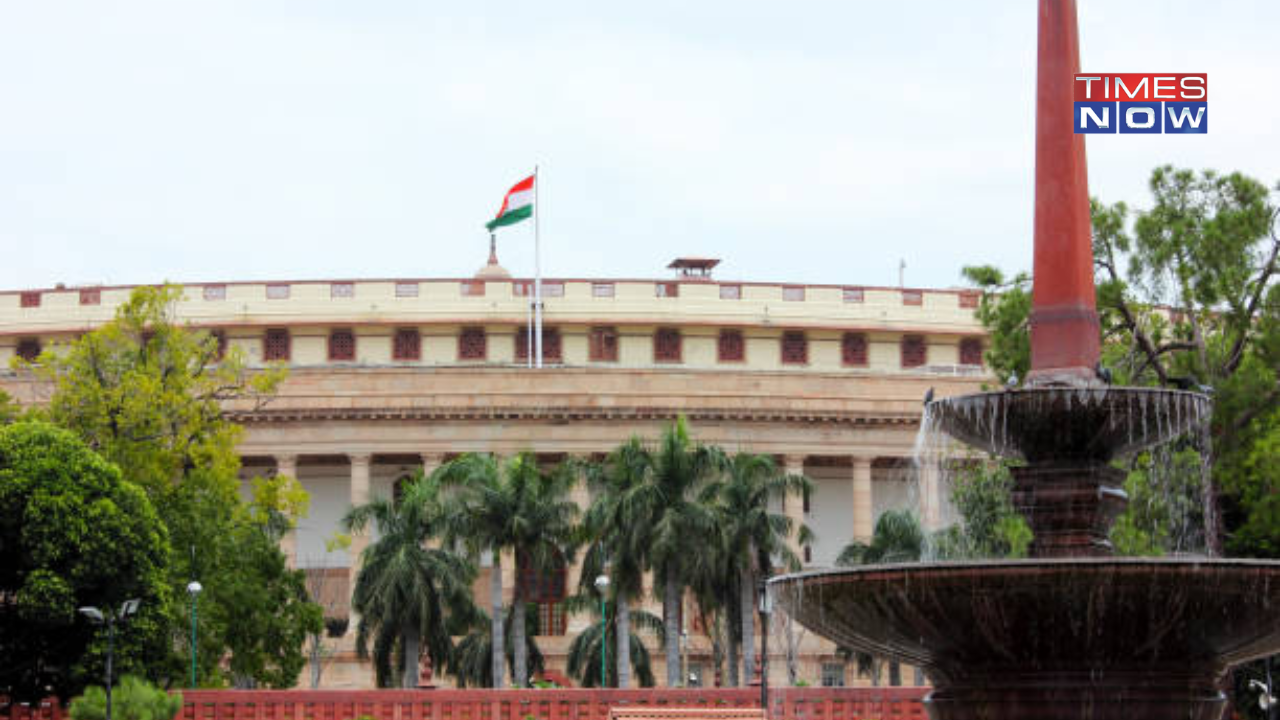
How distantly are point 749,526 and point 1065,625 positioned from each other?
39.0 meters

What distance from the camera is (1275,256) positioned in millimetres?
50062

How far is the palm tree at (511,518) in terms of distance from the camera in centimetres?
6072

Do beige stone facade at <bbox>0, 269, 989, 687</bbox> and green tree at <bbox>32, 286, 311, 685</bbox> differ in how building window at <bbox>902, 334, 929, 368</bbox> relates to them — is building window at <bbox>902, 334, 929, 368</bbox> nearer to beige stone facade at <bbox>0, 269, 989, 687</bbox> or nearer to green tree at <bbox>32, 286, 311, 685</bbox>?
beige stone facade at <bbox>0, 269, 989, 687</bbox>

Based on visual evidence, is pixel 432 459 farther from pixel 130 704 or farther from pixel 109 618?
pixel 130 704

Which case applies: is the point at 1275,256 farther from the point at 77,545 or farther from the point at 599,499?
the point at 77,545

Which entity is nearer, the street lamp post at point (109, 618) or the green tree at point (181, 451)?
the street lamp post at point (109, 618)

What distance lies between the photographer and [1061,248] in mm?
24297

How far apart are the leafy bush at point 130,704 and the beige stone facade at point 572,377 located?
92.3 ft

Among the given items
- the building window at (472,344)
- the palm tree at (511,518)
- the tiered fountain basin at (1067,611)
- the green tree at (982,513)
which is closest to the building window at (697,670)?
the palm tree at (511,518)

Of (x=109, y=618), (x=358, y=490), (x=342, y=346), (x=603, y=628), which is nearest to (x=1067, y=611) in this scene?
(x=109, y=618)

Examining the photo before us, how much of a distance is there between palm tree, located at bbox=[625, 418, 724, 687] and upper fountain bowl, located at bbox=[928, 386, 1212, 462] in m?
35.0

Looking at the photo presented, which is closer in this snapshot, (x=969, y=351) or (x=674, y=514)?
(x=674, y=514)

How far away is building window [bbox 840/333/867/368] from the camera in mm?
86375

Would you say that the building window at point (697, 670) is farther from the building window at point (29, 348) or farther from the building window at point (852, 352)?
the building window at point (29, 348)
